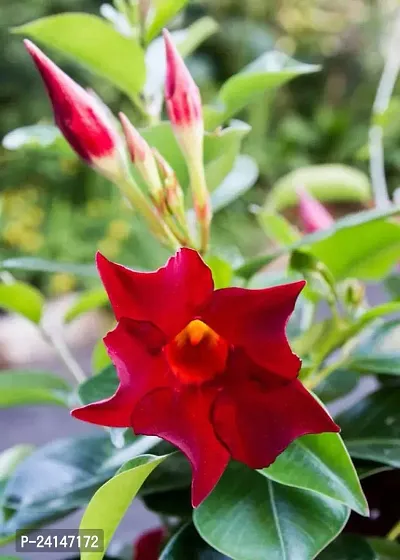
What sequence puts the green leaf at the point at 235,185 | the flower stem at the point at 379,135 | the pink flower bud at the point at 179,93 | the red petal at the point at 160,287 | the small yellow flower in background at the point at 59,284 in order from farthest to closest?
the small yellow flower in background at the point at 59,284, the flower stem at the point at 379,135, the green leaf at the point at 235,185, the pink flower bud at the point at 179,93, the red petal at the point at 160,287

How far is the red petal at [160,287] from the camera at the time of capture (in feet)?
0.90

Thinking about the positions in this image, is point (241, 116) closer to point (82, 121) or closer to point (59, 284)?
point (59, 284)

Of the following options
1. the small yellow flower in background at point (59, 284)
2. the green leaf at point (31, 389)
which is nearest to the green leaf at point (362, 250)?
the green leaf at point (31, 389)

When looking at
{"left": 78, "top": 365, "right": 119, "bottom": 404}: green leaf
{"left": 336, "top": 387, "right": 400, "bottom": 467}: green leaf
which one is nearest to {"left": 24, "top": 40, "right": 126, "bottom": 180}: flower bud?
{"left": 78, "top": 365, "right": 119, "bottom": 404}: green leaf

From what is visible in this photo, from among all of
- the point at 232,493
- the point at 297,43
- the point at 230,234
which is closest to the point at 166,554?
the point at 232,493

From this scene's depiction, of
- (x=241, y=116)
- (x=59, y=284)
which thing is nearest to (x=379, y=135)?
(x=59, y=284)

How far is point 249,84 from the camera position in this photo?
42 centimetres

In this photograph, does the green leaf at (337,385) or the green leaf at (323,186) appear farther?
the green leaf at (323,186)

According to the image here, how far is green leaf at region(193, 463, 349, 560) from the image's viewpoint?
0.31 m

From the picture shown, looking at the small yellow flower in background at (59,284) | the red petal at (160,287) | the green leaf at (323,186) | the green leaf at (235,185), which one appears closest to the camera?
the red petal at (160,287)

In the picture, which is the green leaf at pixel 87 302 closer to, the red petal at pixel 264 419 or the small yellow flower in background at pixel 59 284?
the red petal at pixel 264 419

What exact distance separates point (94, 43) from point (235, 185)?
0.14 metres

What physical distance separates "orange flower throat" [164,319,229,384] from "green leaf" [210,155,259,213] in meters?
0.17

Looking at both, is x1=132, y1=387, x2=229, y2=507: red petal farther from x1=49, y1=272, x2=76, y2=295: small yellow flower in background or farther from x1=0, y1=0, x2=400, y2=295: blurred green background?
x1=49, y1=272, x2=76, y2=295: small yellow flower in background
